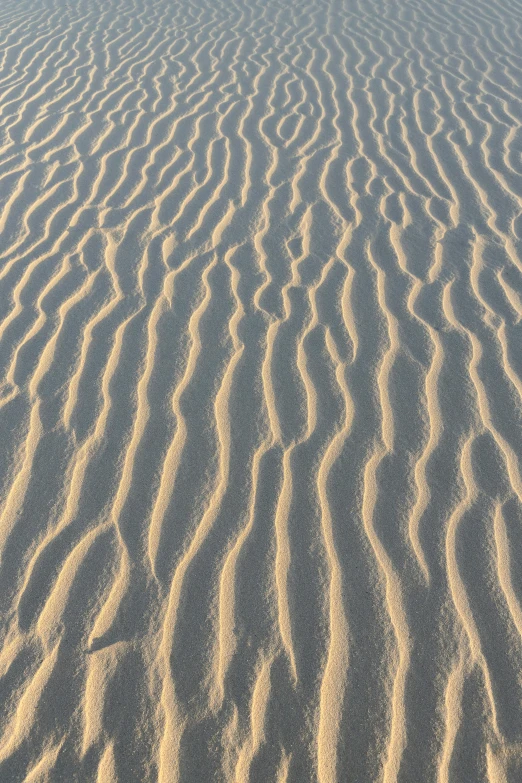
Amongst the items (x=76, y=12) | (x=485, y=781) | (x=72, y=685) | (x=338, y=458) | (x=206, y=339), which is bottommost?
(x=485, y=781)

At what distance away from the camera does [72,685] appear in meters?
2.22

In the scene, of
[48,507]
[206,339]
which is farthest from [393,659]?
[206,339]

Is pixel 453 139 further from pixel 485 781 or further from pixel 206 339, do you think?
pixel 485 781

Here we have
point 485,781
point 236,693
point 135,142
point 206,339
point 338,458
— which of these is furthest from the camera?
point 135,142

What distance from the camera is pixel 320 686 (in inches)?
87.6

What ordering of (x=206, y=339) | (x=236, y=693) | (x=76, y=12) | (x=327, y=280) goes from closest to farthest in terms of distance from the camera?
(x=236, y=693) < (x=206, y=339) < (x=327, y=280) < (x=76, y=12)

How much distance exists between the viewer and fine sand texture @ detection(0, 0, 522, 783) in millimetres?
2152

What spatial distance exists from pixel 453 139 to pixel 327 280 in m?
2.84

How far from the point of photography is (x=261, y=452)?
3.04m

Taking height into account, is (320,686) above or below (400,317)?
below

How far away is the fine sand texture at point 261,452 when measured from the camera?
215 centimetres

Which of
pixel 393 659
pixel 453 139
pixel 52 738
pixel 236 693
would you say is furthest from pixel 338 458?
pixel 453 139

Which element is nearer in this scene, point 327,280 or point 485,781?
point 485,781

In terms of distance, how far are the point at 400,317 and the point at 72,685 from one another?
262cm
